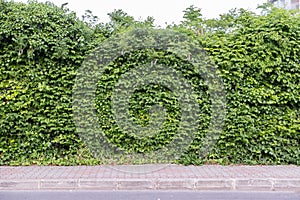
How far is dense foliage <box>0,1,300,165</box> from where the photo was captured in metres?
5.80

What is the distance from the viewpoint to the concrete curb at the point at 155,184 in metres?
4.78

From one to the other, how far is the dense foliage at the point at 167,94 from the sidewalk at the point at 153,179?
615mm

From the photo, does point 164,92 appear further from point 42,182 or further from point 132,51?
point 42,182

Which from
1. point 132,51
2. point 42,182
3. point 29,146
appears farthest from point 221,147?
point 29,146
